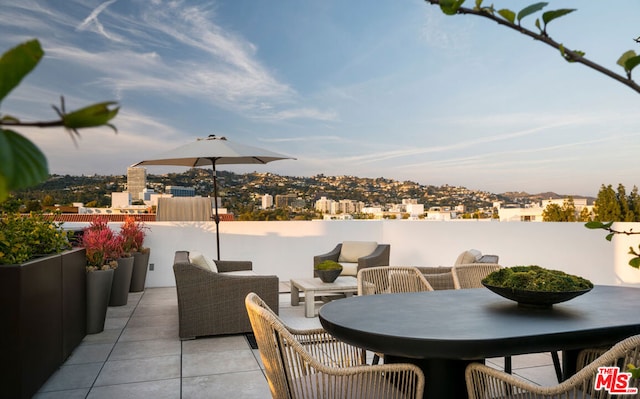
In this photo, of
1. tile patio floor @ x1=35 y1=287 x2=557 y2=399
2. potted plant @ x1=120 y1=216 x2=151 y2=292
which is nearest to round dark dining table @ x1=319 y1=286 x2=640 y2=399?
tile patio floor @ x1=35 y1=287 x2=557 y2=399

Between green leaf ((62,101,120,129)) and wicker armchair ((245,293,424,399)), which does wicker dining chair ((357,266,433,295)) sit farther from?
green leaf ((62,101,120,129))

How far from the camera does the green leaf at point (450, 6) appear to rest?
492 millimetres

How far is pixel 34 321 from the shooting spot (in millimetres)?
3236

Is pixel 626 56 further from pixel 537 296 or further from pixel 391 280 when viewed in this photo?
pixel 391 280

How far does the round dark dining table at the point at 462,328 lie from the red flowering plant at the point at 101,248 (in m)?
3.47

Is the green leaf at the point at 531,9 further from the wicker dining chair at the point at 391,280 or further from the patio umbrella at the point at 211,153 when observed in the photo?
the patio umbrella at the point at 211,153

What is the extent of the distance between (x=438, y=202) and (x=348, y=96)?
361 centimetres

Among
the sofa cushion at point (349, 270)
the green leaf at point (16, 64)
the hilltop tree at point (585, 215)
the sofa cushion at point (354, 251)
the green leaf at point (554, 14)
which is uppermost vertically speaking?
the green leaf at point (554, 14)

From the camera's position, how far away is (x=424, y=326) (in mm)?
2123

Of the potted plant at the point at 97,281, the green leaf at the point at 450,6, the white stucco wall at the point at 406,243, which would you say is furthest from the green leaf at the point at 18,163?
the white stucco wall at the point at 406,243

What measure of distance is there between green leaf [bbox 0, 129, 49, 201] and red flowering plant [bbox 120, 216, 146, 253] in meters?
7.25

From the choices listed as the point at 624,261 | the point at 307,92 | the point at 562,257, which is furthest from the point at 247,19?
the point at 624,261

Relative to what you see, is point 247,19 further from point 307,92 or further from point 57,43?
point 57,43

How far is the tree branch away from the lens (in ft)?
1.63
